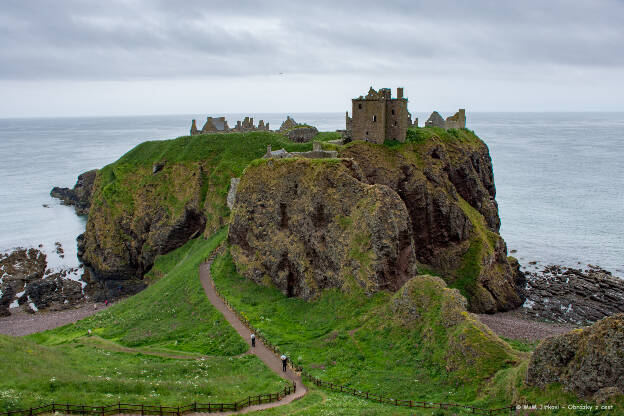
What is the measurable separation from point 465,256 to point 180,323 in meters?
36.2

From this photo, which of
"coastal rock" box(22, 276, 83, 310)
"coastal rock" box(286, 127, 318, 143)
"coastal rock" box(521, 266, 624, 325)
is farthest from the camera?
"coastal rock" box(286, 127, 318, 143)

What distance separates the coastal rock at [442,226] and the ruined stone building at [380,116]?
190 centimetres

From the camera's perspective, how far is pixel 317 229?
47.5m

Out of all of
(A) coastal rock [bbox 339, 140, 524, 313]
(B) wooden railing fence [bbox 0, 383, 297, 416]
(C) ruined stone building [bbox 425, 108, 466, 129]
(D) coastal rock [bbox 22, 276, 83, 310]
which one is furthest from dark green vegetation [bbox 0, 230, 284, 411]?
(C) ruined stone building [bbox 425, 108, 466, 129]

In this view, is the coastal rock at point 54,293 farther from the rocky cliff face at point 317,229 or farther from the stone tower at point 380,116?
the stone tower at point 380,116

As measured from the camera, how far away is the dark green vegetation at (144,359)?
2620cm

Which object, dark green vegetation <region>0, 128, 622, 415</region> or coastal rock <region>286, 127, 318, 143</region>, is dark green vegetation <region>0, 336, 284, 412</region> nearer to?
dark green vegetation <region>0, 128, 622, 415</region>

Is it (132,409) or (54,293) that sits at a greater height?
(132,409)

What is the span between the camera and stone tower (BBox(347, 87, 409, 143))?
206 feet

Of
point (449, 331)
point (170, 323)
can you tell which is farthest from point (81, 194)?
point (449, 331)

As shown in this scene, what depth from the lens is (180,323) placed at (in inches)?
1801

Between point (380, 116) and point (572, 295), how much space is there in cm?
3527

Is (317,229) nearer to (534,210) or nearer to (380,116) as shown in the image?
(380,116)

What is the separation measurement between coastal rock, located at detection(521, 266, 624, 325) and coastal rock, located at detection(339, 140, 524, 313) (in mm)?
3005
